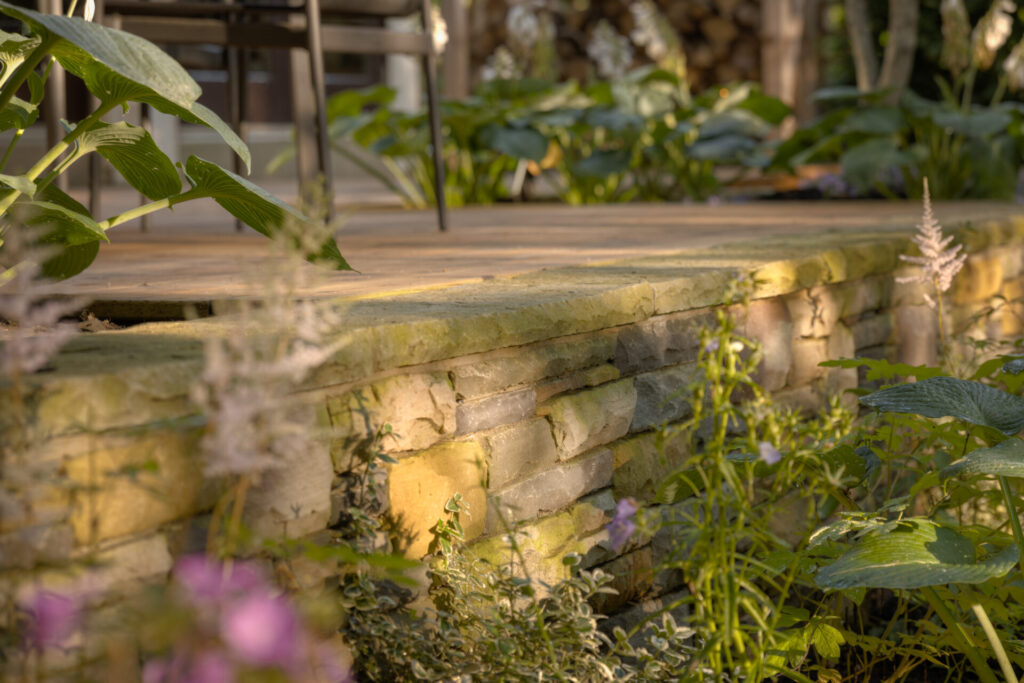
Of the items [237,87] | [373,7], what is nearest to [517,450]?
[373,7]

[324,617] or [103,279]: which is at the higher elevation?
[103,279]

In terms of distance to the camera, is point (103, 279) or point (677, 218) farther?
point (677, 218)

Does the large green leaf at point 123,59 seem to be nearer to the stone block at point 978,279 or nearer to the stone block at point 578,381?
the stone block at point 578,381

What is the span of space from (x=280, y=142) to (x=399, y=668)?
21.8 feet

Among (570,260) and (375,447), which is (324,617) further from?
(570,260)

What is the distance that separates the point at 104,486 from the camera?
922 millimetres

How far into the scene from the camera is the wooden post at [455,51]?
20.7 ft

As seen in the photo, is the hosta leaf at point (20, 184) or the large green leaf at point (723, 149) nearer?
the hosta leaf at point (20, 184)

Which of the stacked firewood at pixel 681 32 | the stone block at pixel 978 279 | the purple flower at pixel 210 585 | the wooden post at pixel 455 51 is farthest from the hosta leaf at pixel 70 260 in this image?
the stacked firewood at pixel 681 32

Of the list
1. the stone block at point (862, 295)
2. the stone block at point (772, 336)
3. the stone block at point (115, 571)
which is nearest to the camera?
the stone block at point (115, 571)

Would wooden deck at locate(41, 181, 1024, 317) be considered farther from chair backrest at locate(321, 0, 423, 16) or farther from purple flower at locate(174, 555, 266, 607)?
chair backrest at locate(321, 0, 423, 16)

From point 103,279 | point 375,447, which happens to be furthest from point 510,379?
point 103,279

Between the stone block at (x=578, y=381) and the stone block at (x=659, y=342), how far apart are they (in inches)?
0.9

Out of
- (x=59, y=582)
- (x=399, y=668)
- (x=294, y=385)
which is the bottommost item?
(x=399, y=668)
